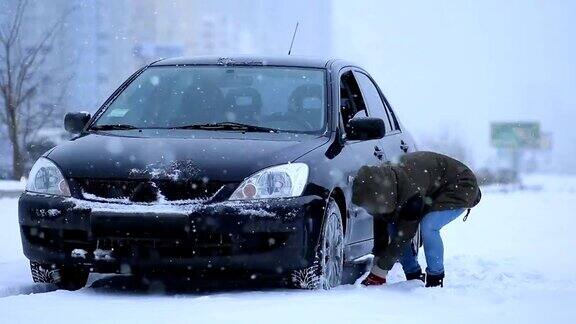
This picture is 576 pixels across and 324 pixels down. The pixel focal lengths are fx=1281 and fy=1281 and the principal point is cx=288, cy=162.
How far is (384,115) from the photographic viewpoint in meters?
9.46

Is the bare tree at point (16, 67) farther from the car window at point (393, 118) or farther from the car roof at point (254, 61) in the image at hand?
the car roof at point (254, 61)

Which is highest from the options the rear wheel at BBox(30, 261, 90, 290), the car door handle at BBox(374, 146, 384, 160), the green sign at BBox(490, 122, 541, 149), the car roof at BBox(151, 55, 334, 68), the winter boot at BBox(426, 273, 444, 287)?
the car roof at BBox(151, 55, 334, 68)

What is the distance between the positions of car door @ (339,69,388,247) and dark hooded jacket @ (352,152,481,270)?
13cm

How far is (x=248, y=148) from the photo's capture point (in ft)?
23.1

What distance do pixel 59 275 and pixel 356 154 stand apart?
196cm

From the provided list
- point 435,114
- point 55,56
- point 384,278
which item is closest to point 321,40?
point 435,114

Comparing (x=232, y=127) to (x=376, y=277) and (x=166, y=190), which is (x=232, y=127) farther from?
(x=376, y=277)

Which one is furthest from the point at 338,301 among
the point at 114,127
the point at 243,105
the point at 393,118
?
the point at 393,118

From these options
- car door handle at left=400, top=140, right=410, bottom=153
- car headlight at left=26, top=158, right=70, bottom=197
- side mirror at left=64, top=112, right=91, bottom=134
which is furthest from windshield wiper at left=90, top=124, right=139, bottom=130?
car door handle at left=400, top=140, right=410, bottom=153

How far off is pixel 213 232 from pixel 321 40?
181152 mm

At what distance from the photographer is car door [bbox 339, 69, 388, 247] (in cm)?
775

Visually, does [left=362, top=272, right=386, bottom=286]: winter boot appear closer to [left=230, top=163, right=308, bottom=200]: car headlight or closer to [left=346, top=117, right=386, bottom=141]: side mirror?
[left=346, top=117, right=386, bottom=141]: side mirror

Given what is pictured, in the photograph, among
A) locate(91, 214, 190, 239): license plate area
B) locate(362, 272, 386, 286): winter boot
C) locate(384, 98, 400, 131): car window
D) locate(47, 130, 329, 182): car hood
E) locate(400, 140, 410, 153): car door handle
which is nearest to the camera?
locate(91, 214, 190, 239): license plate area

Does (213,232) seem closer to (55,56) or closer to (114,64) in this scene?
(55,56)
